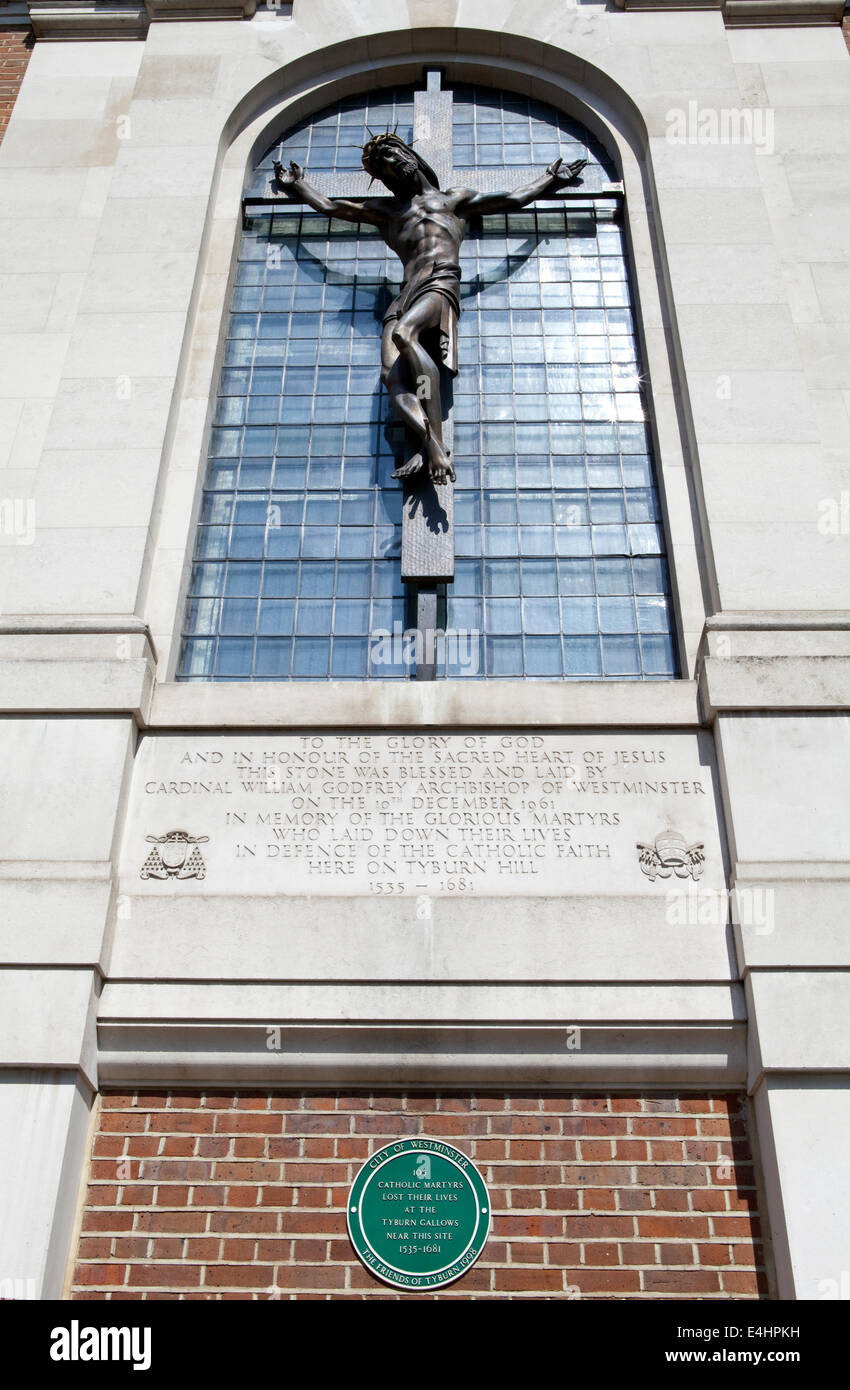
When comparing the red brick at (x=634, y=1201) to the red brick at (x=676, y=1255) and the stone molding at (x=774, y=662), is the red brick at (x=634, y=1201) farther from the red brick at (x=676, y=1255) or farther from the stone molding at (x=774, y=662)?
the stone molding at (x=774, y=662)

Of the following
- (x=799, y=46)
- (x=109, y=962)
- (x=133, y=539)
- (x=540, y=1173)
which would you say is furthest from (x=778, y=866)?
(x=799, y=46)

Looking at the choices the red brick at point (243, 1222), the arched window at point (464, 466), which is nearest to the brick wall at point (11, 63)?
the arched window at point (464, 466)

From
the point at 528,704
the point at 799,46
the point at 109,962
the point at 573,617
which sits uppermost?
the point at 799,46

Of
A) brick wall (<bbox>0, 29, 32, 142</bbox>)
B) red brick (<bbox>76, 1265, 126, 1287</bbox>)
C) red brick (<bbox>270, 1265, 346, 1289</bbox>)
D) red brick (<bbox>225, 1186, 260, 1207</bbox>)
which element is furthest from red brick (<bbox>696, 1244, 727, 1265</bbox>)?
brick wall (<bbox>0, 29, 32, 142</bbox>)

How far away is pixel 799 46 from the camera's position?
12.9 metres

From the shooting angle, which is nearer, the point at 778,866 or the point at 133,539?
the point at 778,866

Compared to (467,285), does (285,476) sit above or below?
below

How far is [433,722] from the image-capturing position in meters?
8.51

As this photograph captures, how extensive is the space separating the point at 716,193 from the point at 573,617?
15.0 ft

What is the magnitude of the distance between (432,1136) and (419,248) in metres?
7.77

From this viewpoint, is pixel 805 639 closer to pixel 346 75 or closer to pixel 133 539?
pixel 133 539

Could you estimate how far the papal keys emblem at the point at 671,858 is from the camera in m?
7.89

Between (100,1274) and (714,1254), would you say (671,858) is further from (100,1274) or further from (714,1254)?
(100,1274)

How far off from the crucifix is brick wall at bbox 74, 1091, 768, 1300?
3.38 metres
